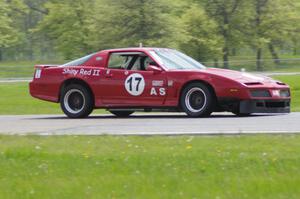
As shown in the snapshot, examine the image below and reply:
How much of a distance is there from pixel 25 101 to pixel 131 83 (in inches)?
557

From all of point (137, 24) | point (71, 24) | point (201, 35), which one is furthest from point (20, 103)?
point (71, 24)

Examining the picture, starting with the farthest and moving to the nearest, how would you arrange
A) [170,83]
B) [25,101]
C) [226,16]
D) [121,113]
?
1. [226,16]
2. [25,101]
3. [121,113]
4. [170,83]

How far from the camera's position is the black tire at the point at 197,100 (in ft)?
41.9

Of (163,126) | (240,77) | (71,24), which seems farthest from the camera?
(71,24)

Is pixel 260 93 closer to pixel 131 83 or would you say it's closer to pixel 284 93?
pixel 284 93

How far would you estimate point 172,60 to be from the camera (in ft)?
44.7

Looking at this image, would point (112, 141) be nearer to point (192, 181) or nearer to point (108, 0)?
point (192, 181)

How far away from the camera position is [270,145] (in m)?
8.43

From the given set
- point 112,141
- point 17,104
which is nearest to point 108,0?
point 17,104

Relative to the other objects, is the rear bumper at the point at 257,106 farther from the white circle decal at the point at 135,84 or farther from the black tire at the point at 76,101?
the black tire at the point at 76,101

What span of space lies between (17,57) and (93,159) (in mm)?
79339

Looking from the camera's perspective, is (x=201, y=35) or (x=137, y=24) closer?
(x=137, y=24)

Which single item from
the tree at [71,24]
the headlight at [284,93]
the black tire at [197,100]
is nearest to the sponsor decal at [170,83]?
the black tire at [197,100]

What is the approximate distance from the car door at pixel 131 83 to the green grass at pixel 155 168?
419 cm
